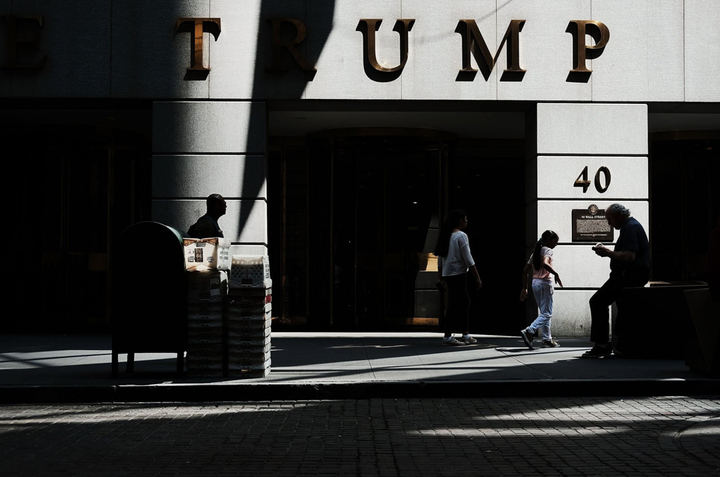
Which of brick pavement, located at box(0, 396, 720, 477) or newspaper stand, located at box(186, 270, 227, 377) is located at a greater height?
newspaper stand, located at box(186, 270, 227, 377)

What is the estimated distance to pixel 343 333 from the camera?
14.5 metres

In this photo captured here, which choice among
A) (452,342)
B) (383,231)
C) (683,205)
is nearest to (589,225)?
(452,342)

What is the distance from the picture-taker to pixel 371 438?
6.19 metres

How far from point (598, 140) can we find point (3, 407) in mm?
9328

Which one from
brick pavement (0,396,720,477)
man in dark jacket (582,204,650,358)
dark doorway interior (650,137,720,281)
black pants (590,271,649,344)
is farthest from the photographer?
dark doorway interior (650,137,720,281)

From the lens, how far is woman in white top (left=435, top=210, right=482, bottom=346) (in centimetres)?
1168

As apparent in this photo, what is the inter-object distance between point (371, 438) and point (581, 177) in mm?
8135

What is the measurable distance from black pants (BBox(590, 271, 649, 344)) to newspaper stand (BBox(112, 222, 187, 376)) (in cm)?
492

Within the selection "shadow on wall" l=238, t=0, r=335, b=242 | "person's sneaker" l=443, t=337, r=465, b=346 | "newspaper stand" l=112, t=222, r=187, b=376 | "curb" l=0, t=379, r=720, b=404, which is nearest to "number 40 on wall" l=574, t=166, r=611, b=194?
"person's sneaker" l=443, t=337, r=465, b=346

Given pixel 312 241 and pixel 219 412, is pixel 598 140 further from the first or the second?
pixel 219 412

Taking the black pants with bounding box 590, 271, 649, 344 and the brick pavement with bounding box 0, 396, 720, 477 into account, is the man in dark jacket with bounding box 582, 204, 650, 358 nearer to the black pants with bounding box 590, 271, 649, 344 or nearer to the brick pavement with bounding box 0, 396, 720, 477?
A: the black pants with bounding box 590, 271, 649, 344

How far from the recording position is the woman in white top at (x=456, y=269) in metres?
11.7

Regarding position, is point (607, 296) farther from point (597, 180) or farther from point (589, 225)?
point (597, 180)

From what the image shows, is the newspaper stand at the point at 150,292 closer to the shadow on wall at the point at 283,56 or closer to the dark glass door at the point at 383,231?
the shadow on wall at the point at 283,56
